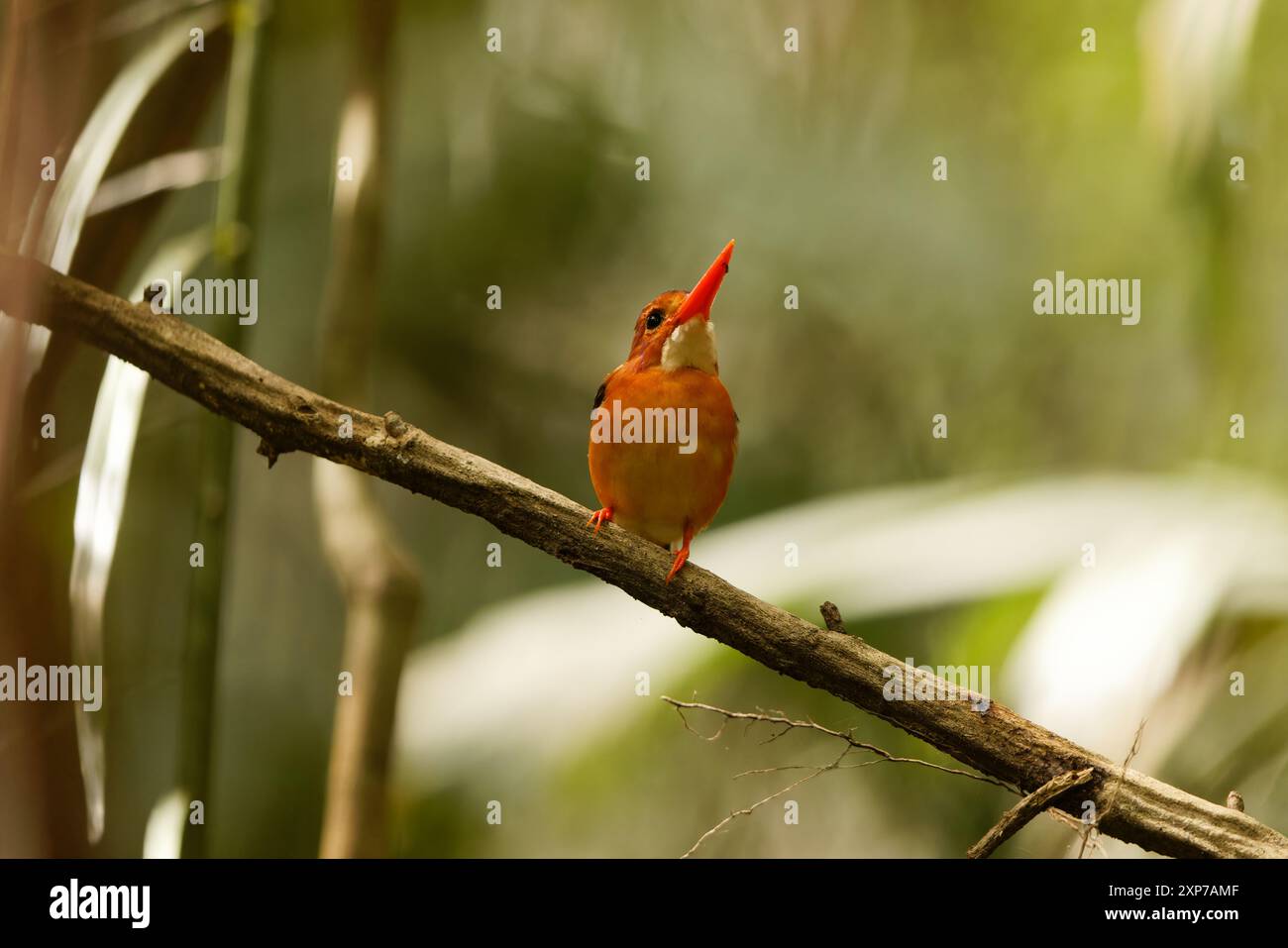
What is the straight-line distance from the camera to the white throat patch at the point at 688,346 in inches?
108

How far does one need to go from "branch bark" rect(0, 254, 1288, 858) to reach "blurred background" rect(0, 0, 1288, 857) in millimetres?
203

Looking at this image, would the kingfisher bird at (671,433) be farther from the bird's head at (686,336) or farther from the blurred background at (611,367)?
the blurred background at (611,367)

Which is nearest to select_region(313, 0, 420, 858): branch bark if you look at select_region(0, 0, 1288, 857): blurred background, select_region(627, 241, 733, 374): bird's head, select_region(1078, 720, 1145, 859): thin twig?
select_region(0, 0, 1288, 857): blurred background

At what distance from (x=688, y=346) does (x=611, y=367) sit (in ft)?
8.78

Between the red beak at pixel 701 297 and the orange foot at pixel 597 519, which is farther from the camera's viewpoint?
the red beak at pixel 701 297

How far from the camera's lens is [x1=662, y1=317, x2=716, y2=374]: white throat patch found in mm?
2734

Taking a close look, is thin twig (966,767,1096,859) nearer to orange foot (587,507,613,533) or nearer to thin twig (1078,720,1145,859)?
thin twig (1078,720,1145,859)

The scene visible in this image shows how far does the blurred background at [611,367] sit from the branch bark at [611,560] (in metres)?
0.20

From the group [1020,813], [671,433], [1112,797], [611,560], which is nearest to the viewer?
[1020,813]

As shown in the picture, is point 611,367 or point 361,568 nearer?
point 361,568

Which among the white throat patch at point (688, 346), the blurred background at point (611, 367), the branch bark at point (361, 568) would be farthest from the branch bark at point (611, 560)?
the white throat patch at point (688, 346)

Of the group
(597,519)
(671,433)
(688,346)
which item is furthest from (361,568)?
(688,346)

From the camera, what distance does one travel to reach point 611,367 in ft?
17.7

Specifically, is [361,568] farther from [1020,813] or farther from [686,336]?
[1020,813]
